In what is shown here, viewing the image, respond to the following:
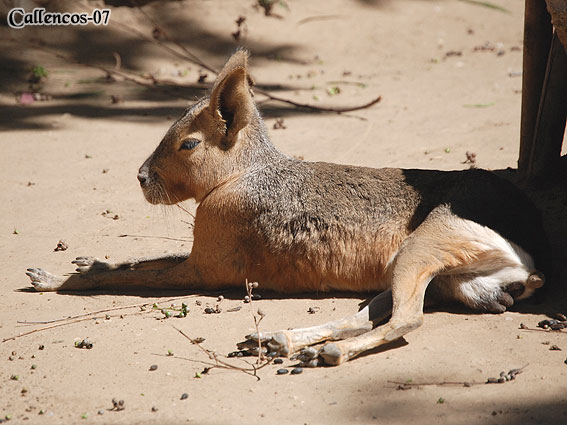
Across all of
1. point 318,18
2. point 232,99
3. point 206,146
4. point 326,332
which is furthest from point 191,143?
point 318,18

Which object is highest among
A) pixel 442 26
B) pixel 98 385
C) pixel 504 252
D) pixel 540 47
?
pixel 442 26

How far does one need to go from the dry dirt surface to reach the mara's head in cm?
68

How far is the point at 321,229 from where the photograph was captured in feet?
13.5

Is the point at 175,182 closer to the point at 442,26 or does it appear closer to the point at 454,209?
the point at 454,209

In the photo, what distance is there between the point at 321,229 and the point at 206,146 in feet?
2.91

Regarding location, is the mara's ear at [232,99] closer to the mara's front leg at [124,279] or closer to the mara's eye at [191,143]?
the mara's eye at [191,143]

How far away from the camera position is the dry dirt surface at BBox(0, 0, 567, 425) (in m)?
3.03

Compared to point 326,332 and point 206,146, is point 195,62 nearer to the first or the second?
point 206,146

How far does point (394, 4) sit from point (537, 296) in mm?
8383

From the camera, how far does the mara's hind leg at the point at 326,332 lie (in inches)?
135

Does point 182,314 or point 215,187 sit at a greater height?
point 215,187

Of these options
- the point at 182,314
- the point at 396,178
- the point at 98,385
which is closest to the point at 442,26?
the point at 396,178

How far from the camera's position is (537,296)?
3.89 metres

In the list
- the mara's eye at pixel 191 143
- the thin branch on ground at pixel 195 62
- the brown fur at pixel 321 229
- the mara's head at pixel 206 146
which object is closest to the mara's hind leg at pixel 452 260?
the brown fur at pixel 321 229
